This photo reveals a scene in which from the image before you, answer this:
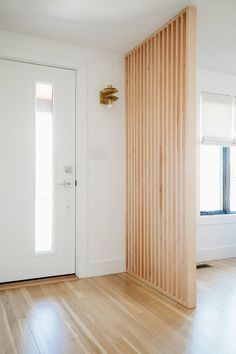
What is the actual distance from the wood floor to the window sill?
41.9 inches

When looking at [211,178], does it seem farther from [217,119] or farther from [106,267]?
[106,267]

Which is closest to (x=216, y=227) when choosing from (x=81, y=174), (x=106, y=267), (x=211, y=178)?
(x=211, y=178)

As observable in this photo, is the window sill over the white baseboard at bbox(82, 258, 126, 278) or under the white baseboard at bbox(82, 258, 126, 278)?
over

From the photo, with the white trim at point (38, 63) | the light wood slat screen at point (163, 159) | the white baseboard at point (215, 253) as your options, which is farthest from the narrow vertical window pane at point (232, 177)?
the white trim at point (38, 63)

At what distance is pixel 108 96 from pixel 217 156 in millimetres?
1910

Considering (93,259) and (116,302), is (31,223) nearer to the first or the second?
(93,259)

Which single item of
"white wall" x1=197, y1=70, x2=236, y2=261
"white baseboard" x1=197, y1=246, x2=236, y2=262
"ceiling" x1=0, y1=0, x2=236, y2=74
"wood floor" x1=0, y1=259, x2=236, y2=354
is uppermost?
"ceiling" x1=0, y1=0, x2=236, y2=74

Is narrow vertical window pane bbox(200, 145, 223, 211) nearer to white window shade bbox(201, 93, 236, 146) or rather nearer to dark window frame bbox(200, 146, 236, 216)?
dark window frame bbox(200, 146, 236, 216)

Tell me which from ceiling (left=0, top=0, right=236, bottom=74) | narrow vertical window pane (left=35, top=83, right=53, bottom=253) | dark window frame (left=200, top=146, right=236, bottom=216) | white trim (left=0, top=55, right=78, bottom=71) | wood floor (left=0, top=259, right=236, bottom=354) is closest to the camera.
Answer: wood floor (left=0, top=259, right=236, bottom=354)

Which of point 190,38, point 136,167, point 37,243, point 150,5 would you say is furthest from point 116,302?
point 150,5

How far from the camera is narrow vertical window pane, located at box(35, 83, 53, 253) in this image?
132 inches

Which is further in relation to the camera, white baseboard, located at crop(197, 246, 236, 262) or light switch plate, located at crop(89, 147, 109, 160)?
white baseboard, located at crop(197, 246, 236, 262)

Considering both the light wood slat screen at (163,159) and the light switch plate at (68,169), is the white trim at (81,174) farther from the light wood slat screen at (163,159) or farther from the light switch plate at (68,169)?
the light wood slat screen at (163,159)

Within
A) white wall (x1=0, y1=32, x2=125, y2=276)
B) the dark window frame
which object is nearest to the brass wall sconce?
white wall (x1=0, y1=32, x2=125, y2=276)
